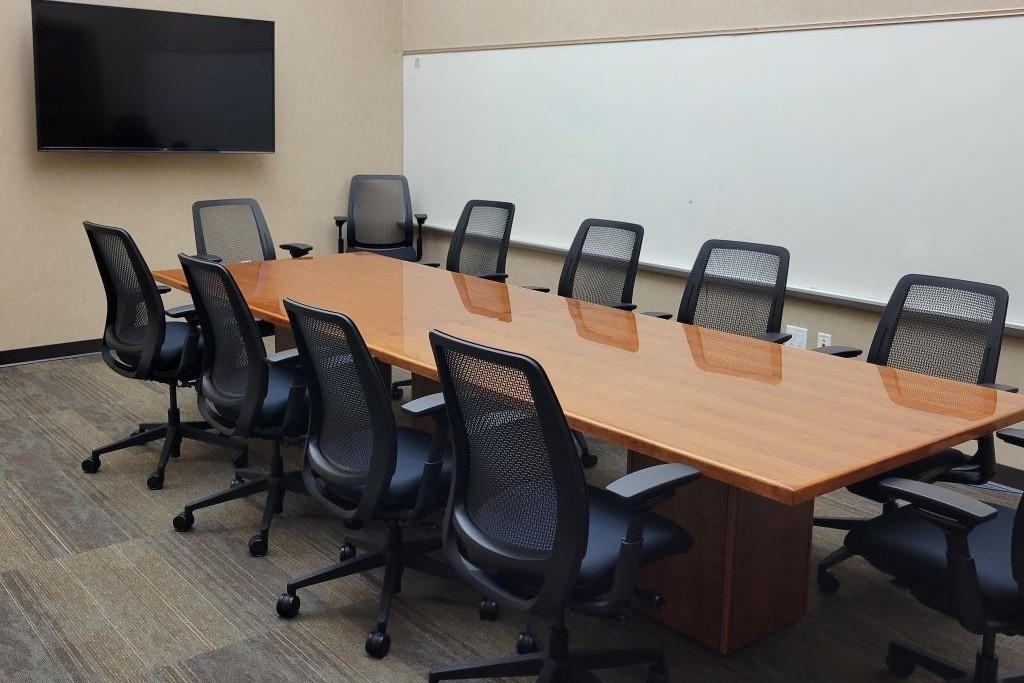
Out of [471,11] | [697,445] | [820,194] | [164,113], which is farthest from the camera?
[471,11]

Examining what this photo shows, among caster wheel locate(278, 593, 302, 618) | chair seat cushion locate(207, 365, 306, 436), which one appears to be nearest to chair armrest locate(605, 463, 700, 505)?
caster wheel locate(278, 593, 302, 618)

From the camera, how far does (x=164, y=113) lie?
6188mm

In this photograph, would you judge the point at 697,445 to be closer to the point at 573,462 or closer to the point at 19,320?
the point at 573,462

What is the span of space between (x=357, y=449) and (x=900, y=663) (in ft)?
5.26

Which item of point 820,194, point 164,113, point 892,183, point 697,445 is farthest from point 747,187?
point 164,113

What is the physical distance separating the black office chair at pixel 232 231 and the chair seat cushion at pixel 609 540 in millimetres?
3115

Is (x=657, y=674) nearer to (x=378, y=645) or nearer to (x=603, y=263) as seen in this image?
(x=378, y=645)

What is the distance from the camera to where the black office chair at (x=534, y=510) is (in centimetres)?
212

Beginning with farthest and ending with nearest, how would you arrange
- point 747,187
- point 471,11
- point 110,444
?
point 471,11
point 747,187
point 110,444

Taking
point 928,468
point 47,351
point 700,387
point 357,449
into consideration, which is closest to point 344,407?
point 357,449

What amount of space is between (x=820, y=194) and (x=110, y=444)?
3.44m

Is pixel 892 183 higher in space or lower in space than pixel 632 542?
higher

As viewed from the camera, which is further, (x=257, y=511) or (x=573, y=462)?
(x=257, y=511)

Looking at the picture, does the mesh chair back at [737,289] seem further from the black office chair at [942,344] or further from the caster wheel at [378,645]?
the caster wheel at [378,645]
